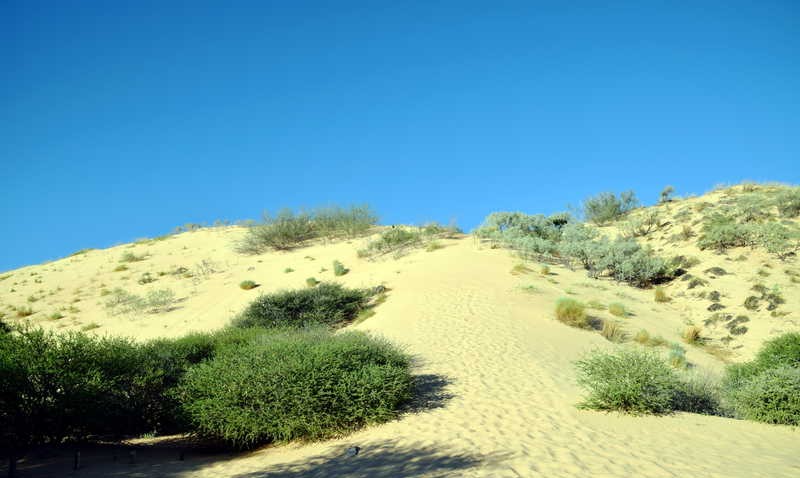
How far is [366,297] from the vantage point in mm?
22172

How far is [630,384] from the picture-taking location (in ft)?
33.2

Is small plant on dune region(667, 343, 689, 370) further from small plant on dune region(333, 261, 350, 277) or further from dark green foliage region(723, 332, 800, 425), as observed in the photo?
small plant on dune region(333, 261, 350, 277)

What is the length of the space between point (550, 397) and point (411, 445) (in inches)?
157

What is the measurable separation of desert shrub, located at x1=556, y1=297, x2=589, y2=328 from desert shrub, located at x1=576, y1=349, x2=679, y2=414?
786 cm

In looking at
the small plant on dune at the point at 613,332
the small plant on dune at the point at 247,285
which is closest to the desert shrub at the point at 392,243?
the small plant on dune at the point at 247,285

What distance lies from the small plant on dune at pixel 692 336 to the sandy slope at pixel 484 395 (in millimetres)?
483

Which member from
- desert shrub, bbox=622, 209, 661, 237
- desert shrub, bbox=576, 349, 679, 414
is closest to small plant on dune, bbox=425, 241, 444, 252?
desert shrub, bbox=622, 209, 661, 237

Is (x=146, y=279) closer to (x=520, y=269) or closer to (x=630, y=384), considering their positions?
(x=520, y=269)

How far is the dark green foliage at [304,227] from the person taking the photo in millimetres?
35562

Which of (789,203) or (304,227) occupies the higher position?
(304,227)

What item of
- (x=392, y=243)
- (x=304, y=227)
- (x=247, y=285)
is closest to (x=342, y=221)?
(x=304, y=227)

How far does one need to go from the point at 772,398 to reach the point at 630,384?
254 cm

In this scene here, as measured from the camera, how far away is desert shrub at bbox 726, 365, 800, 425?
9.62 meters

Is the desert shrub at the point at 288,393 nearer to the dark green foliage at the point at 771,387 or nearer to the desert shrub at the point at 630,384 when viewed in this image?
the desert shrub at the point at 630,384
